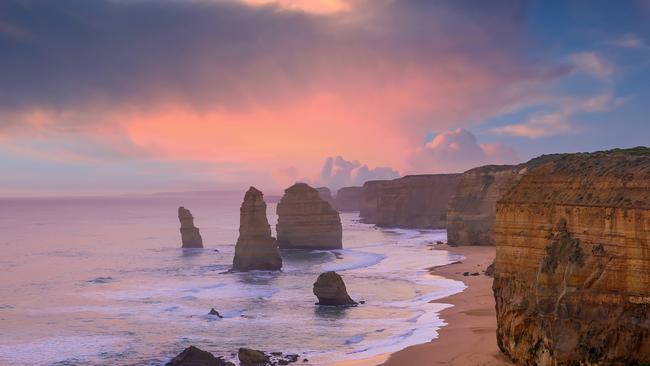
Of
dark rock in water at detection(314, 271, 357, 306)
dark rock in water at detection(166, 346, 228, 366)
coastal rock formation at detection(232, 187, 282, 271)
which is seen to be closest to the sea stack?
coastal rock formation at detection(232, 187, 282, 271)

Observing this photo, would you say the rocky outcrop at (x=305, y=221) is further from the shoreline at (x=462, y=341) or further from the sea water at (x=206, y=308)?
the shoreline at (x=462, y=341)

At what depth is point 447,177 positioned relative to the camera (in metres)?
139

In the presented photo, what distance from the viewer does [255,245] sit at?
68438 mm

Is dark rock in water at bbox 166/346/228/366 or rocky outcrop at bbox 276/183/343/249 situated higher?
rocky outcrop at bbox 276/183/343/249

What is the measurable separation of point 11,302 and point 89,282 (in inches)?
483

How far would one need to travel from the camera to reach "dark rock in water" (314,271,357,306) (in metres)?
45.6

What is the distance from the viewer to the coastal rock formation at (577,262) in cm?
1947

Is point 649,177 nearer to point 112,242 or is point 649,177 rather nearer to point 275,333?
point 275,333

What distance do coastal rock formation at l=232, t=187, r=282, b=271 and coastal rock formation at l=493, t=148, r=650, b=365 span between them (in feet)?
143

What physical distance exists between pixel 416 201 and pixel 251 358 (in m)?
120

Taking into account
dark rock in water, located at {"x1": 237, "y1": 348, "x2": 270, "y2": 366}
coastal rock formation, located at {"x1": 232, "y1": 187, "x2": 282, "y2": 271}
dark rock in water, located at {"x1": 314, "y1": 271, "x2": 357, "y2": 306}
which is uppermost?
coastal rock formation, located at {"x1": 232, "y1": 187, "x2": 282, "y2": 271}

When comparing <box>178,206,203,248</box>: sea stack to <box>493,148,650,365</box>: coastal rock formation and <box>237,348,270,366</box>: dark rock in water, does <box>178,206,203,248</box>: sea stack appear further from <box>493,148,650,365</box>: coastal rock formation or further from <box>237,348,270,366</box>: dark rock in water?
<box>493,148,650,365</box>: coastal rock formation

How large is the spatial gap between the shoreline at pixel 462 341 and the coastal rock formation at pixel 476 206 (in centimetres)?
3741

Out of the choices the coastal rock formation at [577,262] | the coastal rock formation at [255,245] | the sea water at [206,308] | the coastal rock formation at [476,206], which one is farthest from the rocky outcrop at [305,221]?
the coastal rock formation at [577,262]
